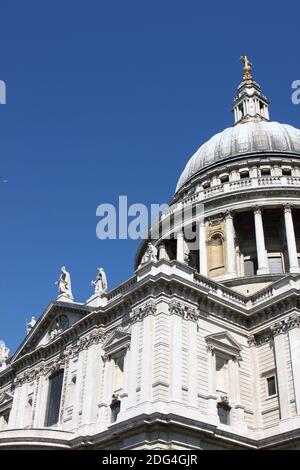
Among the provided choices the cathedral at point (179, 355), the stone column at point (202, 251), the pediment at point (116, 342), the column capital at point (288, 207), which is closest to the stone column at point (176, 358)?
the cathedral at point (179, 355)

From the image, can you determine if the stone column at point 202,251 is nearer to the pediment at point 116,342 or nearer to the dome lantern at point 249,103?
the pediment at point 116,342

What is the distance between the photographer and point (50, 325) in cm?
4081

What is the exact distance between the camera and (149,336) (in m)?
30.0

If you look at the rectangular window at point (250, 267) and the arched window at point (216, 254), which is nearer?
the rectangular window at point (250, 267)

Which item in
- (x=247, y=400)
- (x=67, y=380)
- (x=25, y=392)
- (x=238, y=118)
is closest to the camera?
(x=247, y=400)

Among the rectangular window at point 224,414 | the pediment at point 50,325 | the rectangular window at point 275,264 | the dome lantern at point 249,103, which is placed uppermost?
the dome lantern at point 249,103

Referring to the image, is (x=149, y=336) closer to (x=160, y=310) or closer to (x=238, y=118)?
(x=160, y=310)

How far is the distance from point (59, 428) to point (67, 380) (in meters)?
2.82

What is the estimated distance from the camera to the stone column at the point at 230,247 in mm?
44022

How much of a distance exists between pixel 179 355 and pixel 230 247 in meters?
17.0

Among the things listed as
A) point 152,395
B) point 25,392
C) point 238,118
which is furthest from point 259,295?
point 238,118

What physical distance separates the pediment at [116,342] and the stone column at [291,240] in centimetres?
1519

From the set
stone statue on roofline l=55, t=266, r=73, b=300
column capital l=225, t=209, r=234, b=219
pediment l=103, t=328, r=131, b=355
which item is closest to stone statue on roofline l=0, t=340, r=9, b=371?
stone statue on roofline l=55, t=266, r=73, b=300

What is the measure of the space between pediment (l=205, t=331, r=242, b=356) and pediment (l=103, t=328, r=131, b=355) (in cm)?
426
